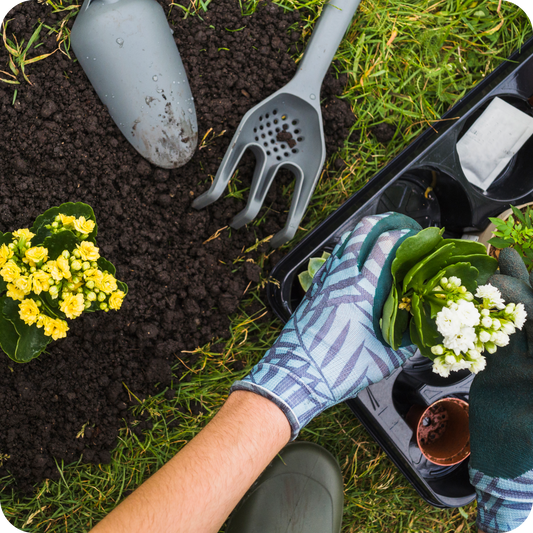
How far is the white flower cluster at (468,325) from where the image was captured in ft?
2.13

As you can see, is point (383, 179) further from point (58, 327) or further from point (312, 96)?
point (58, 327)

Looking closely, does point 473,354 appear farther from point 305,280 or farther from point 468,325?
point 305,280

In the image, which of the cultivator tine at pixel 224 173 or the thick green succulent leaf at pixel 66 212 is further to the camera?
the cultivator tine at pixel 224 173

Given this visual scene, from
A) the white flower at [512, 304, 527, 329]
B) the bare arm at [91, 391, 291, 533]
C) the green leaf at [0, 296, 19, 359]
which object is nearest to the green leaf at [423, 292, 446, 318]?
the white flower at [512, 304, 527, 329]

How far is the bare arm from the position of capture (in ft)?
2.53

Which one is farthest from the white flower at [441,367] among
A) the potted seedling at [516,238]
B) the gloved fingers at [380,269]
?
the potted seedling at [516,238]

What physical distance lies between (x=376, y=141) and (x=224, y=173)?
0.47 m

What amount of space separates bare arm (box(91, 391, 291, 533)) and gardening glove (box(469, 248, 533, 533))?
1.38ft

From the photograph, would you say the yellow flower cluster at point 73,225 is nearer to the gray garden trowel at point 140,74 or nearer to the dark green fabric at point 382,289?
the gray garden trowel at point 140,74

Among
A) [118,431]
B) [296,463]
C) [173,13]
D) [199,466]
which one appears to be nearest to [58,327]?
[199,466]

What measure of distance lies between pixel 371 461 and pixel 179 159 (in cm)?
98

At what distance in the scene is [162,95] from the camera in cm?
106

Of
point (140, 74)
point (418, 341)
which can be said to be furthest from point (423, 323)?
point (140, 74)

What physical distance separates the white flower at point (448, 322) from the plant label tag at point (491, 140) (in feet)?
2.03
